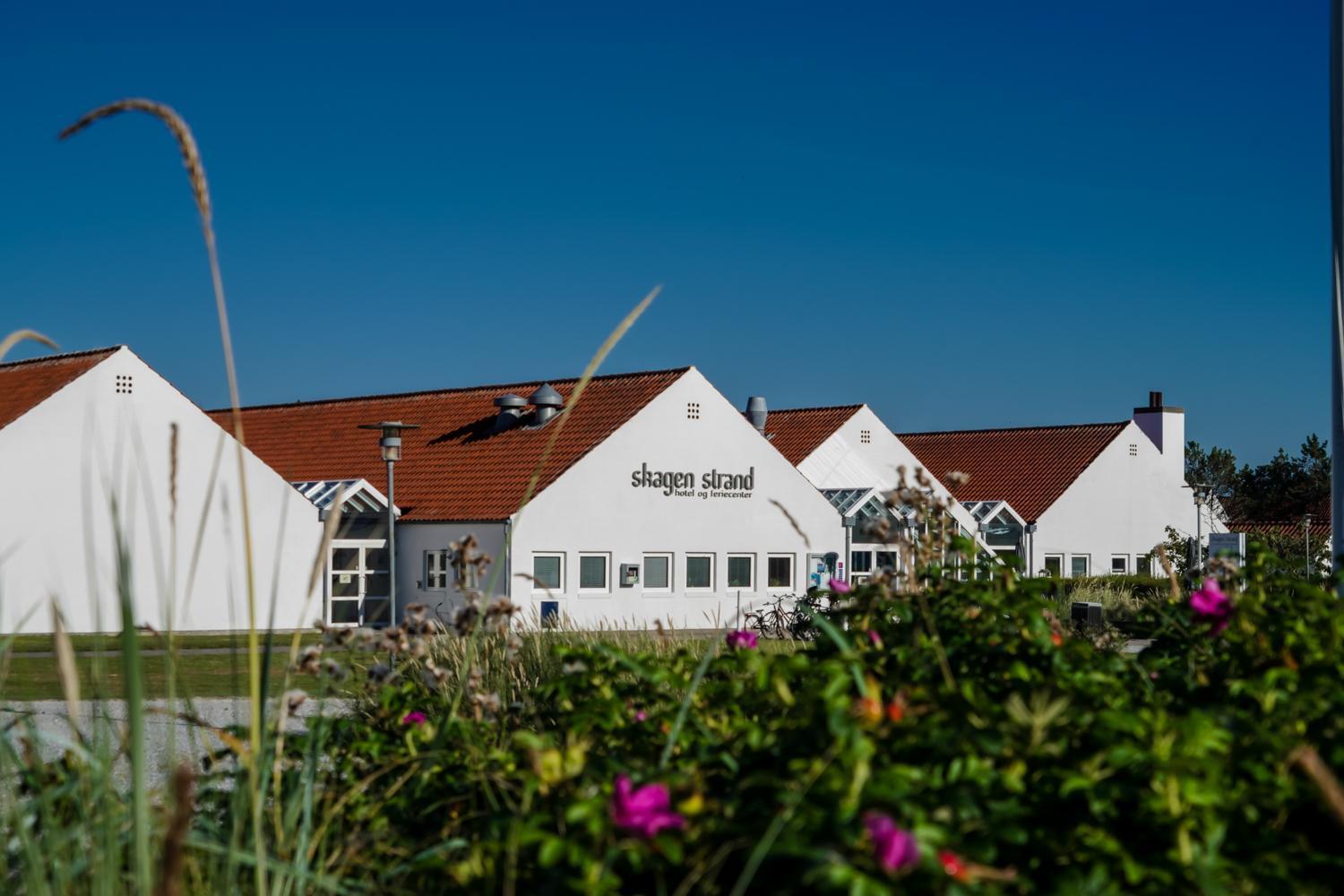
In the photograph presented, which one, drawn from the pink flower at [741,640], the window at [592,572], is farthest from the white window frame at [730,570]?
the pink flower at [741,640]

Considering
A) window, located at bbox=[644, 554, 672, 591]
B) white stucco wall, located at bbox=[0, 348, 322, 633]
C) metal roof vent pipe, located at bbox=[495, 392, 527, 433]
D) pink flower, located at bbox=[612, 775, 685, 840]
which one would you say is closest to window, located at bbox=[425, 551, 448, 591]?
white stucco wall, located at bbox=[0, 348, 322, 633]

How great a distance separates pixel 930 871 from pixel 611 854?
1.87 ft

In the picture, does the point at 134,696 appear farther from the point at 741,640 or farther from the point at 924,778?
the point at 741,640

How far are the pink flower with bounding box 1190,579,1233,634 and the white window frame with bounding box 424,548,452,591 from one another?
90.5 ft

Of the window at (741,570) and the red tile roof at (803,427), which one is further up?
the red tile roof at (803,427)

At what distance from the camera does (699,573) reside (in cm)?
3397

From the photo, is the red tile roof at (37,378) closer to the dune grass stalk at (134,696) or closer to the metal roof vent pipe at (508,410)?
the metal roof vent pipe at (508,410)

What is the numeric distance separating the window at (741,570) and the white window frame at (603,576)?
11.4ft

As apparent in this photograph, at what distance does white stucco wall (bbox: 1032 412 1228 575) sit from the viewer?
4403 cm

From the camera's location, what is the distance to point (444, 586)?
31391mm

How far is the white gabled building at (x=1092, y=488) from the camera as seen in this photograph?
4394 centimetres

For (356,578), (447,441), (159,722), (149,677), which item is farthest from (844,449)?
(159,722)

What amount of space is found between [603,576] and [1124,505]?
799 inches

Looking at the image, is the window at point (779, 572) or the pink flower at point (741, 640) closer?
the pink flower at point (741, 640)
